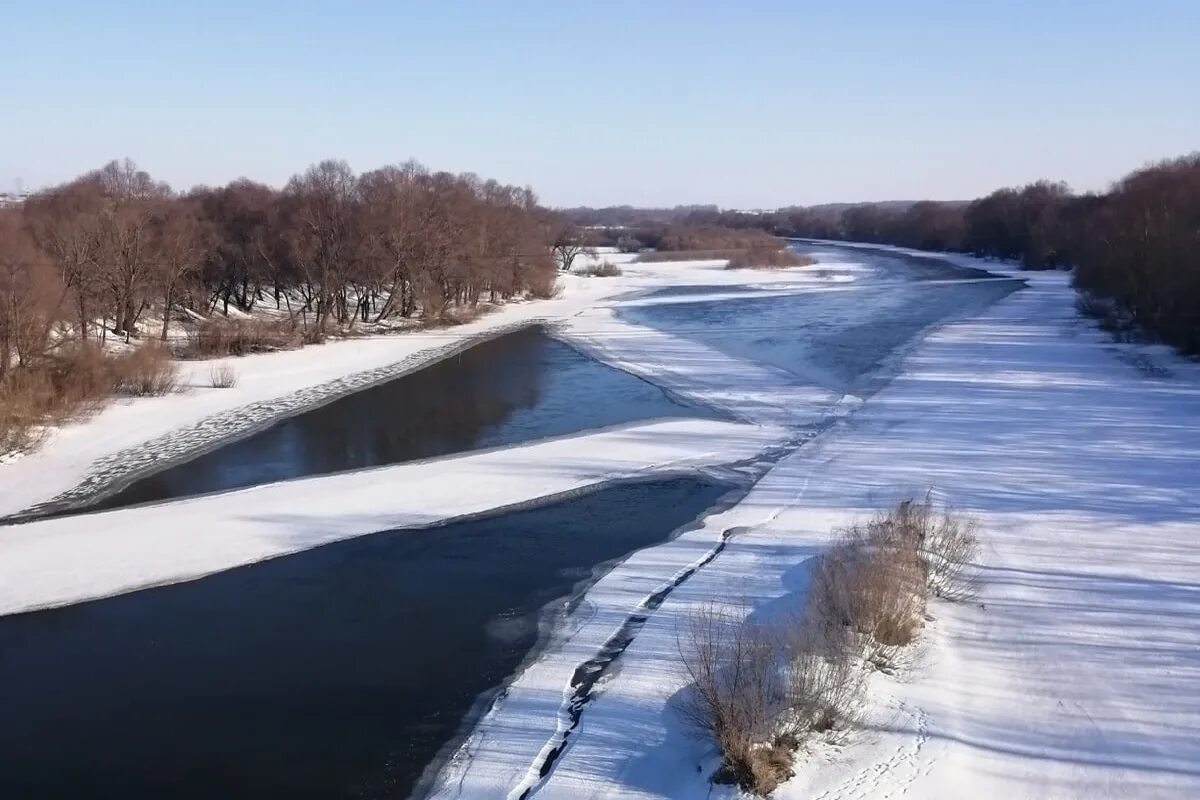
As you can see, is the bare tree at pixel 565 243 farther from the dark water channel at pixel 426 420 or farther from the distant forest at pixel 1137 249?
the dark water channel at pixel 426 420

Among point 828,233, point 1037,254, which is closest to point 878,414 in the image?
point 1037,254

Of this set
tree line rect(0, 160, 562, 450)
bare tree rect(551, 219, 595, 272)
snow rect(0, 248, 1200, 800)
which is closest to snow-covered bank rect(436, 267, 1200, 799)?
snow rect(0, 248, 1200, 800)

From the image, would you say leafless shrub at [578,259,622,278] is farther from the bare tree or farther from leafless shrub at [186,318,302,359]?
leafless shrub at [186,318,302,359]

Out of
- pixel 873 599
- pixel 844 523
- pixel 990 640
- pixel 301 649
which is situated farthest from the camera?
pixel 844 523

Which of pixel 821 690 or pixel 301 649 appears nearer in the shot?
pixel 821 690

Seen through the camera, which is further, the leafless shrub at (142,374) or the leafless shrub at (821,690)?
the leafless shrub at (142,374)

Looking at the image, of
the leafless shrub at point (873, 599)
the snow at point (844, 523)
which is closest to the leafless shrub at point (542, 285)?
the snow at point (844, 523)

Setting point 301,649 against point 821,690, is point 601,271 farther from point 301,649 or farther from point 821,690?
point 821,690

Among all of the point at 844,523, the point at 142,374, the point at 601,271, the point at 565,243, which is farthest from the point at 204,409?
the point at 565,243
